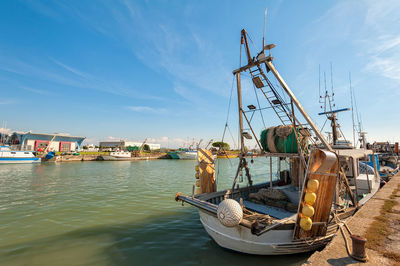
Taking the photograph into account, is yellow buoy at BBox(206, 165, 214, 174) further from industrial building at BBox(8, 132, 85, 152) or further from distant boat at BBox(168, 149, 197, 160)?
industrial building at BBox(8, 132, 85, 152)

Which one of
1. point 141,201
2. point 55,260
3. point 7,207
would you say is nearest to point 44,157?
point 7,207

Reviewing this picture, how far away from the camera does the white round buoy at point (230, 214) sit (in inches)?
224

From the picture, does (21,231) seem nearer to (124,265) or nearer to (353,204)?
(124,265)

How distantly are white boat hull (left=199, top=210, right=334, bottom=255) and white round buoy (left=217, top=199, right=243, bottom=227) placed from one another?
741 mm

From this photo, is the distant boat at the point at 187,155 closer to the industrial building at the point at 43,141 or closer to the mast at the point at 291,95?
the industrial building at the point at 43,141

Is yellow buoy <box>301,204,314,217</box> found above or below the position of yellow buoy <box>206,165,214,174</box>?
below

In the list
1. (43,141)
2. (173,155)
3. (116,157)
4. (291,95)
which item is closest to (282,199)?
(291,95)

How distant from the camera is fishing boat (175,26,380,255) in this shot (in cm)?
578

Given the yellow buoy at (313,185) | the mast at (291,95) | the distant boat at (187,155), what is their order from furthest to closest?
the distant boat at (187,155) < the mast at (291,95) < the yellow buoy at (313,185)

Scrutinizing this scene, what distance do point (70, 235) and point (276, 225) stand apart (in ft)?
29.6

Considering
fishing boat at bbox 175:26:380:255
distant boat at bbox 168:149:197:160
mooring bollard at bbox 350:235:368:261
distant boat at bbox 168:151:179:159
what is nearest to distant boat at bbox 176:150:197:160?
distant boat at bbox 168:149:197:160

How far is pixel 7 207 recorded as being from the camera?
1237 centimetres

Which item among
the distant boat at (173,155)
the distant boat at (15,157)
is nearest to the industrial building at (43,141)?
the distant boat at (15,157)

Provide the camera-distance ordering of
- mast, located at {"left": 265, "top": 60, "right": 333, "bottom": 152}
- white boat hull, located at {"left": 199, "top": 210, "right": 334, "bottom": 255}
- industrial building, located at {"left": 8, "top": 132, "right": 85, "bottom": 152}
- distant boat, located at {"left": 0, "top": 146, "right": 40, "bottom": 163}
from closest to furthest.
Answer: white boat hull, located at {"left": 199, "top": 210, "right": 334, "bottom": 255} → mast, located at {"left": 265, "top": 60, "right": 333, "bottom": 152} → distant boat, located at {"left": 0, "top": 146, "right": 40, "bottom": 163} → industrial building, located at {"left": 8, "top": 132, "right": 85, "bottom": 152}
